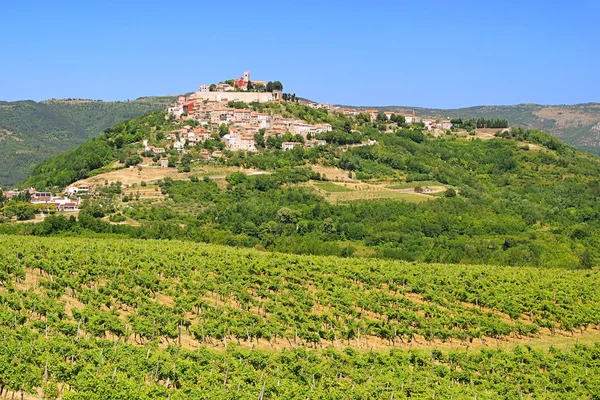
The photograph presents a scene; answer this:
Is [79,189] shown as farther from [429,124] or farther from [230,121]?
[429,124]

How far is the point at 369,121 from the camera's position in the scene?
106 meters

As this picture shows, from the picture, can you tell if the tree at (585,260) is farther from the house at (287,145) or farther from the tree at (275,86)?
the tree at (275,86)

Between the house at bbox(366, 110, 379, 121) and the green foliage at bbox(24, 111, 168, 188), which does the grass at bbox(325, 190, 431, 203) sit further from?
the house at bbox(366, 110, 379, 121)

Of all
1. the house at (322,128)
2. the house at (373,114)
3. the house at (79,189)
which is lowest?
the house at (79,189)

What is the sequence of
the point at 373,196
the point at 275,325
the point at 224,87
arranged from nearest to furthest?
1. the point at 275,325
2. the point at 373,196
3. the point at 224,87

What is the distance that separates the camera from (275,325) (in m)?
28.2

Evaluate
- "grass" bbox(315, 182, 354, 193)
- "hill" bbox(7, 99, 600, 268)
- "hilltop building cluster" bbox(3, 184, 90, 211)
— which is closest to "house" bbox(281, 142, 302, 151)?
"hill" bbox(7, 99, 600, 268)

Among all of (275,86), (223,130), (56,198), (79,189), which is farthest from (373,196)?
(275,86)

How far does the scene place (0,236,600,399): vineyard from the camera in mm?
20562

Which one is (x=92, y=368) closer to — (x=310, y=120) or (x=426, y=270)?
(x=426, y=270)

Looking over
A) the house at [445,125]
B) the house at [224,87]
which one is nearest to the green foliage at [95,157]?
the house at [224,87]

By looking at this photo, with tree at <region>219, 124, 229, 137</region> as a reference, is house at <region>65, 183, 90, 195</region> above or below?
below

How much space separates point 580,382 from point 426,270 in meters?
16.1

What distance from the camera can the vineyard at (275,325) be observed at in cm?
2056
